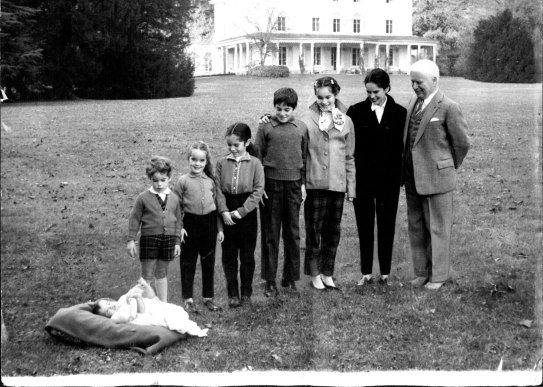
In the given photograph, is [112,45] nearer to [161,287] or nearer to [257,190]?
[257,190]

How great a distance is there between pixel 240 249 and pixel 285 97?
127 centimetres

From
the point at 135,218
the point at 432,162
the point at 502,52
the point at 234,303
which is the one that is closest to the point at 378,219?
the point at 432,162

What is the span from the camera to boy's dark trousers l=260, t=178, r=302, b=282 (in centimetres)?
528

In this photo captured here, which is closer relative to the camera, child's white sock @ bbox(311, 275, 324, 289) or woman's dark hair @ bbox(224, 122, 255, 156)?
woman's dark hair @ bbox(224, 122, 255, 156)

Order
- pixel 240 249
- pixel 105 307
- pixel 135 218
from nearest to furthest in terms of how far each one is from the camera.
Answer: pixel 105 307, pixel 135 218, pixel 240 249

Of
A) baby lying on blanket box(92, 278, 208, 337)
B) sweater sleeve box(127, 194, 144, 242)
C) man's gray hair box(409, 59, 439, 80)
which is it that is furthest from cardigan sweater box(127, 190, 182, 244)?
man's gray hair box(409, 59, 439, 80)

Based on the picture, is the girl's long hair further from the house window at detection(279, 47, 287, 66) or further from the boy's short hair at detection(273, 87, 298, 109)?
the house window at detection(279, 47, 287, 66)

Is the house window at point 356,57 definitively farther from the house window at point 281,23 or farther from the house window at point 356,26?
the house window at point 281,23

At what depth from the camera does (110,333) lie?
4.50m

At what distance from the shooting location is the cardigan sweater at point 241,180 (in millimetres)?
5047

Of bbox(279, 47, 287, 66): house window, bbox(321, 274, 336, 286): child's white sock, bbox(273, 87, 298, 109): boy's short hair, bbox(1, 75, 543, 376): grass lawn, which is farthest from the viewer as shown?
bbox(279, 47, 287, 66): house window

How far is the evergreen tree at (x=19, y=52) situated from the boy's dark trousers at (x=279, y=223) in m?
2.05

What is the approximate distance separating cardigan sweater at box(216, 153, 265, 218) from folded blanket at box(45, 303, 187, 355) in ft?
3.56

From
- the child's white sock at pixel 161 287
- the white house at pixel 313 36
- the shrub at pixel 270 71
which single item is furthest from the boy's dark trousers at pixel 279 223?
the white house at pixel 313 36
